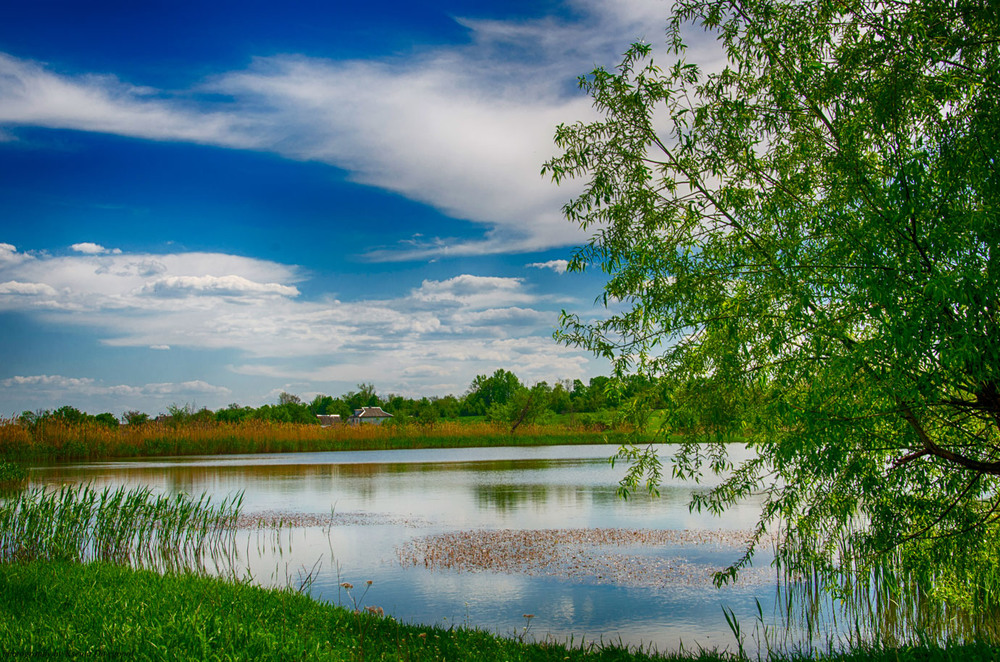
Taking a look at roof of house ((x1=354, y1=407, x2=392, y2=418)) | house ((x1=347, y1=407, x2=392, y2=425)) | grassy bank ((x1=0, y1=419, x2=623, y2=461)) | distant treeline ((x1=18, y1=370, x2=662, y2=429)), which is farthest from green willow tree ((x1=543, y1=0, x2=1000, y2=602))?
roof of house ((x1=354, y1=407, x2=392, y2=418))

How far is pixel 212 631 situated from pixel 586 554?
8814mm

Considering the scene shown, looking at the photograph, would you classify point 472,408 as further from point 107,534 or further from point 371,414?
point 107,534

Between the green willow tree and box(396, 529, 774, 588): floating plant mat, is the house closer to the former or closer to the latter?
box(396, 529, 774, 588): floating plant mat

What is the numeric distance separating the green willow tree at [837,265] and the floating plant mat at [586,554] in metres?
3.52

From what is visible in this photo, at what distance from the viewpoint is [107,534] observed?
13742 millimetres

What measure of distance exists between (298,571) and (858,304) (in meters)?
10.2

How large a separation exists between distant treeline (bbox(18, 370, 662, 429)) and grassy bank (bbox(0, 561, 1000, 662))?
3189mm

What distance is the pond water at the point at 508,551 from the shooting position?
9820 mm

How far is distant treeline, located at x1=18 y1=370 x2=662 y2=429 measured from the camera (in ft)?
115

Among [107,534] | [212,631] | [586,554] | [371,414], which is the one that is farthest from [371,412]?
[212,631]

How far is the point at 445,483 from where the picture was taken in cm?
2606

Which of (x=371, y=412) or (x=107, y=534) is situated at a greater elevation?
(x=371, y=412)

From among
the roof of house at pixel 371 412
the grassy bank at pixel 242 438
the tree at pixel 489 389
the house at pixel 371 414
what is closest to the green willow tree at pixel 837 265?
the grassy bank at pixel 242 438

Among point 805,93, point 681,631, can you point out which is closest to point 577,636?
point 681,631
